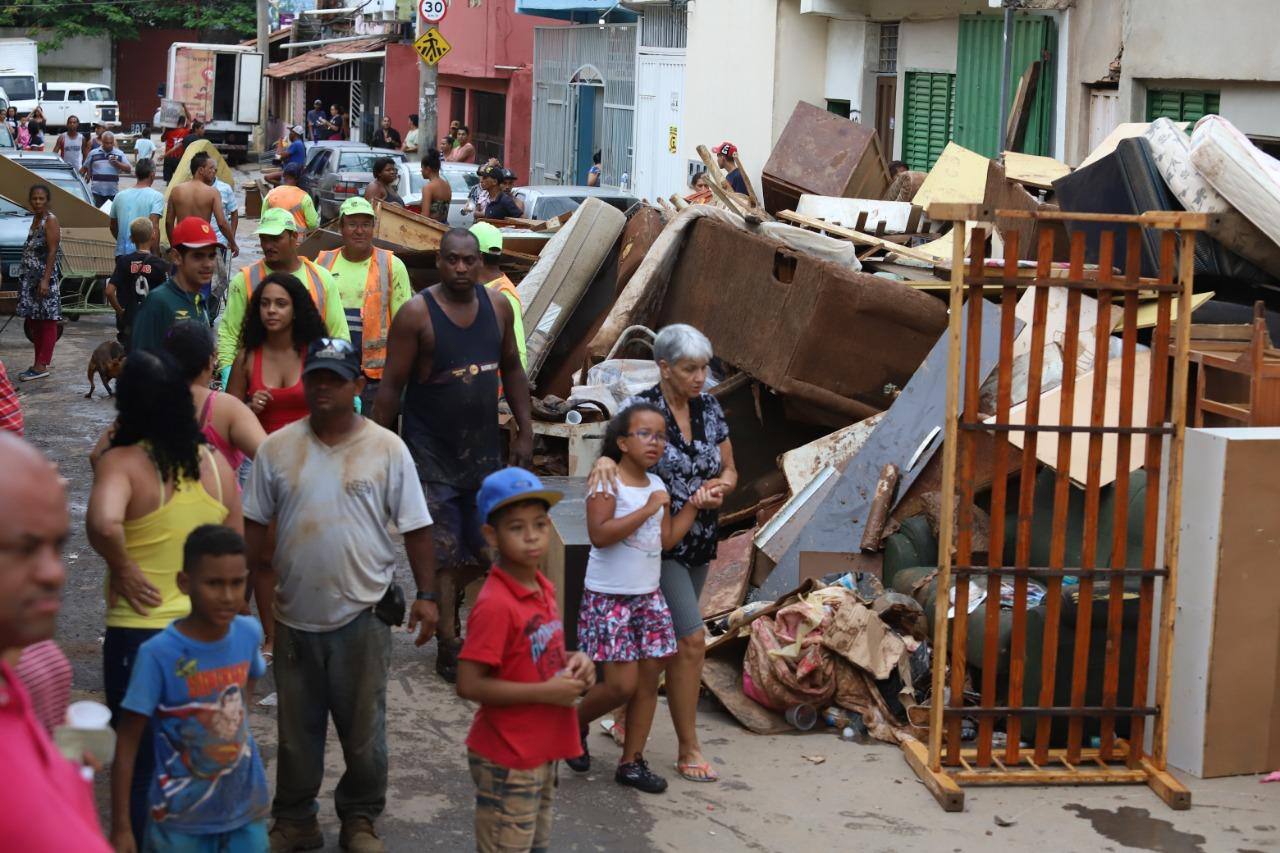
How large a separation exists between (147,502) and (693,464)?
2006 mm

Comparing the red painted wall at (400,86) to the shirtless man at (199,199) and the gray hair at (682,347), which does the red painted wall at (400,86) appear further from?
the gray hair at (682,347)

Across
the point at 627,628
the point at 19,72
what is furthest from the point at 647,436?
the point at 19,72

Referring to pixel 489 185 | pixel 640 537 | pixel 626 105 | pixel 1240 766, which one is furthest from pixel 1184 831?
pixel 626 105

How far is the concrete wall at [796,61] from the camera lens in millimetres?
19547

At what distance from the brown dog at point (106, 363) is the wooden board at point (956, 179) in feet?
19.4

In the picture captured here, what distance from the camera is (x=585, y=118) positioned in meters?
29.2

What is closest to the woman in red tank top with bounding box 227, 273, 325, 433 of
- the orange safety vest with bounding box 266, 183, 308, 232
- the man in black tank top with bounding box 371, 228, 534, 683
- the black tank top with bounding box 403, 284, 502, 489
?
the man in black tank top with bounding box 371, 228, 534, 683

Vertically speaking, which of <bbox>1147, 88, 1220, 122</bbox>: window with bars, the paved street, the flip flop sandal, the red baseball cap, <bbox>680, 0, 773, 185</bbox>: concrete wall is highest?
<bbox>680, 0, 773, 185</bbox>: concrete wall

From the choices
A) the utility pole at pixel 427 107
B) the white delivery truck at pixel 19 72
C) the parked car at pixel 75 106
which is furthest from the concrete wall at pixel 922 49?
the white delivery truck at pixel 19 72

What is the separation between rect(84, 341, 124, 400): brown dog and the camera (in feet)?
37.1

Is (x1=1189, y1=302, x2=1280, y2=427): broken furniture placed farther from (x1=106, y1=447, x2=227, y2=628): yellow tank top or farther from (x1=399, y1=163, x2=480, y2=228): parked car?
(x1=399, y1=163, x2=480, y2=228): parked car

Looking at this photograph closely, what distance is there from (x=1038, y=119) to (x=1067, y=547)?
837 cm

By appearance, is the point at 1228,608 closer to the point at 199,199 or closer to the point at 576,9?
the point at 199,199

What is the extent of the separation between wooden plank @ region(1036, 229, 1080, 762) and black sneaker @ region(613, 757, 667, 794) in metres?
1.45
